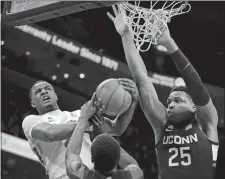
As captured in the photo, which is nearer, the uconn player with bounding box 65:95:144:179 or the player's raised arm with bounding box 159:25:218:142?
the uconn player with bounding box 65:95:144:179

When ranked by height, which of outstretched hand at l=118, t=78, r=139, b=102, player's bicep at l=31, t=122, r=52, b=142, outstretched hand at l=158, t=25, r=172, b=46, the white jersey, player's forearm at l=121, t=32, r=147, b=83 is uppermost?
outstretched hand at l=158, t=25, r=172, b=46

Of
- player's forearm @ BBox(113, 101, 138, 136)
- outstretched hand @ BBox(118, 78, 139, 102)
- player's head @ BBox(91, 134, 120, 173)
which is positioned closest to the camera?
player's head @ BBox(91, 134, 120, 173)

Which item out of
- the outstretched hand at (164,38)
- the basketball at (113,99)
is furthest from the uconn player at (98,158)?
the outstretched hand at (164,38)

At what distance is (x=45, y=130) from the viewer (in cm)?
353

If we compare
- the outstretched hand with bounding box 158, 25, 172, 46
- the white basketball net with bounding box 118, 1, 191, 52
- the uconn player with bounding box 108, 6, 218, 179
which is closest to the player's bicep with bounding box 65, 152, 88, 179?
the uconn player with bounding box 108, 6, 218, 179

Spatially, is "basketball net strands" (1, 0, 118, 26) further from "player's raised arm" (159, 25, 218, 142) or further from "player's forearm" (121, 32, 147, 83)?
"player's raised arm" (159, 25, 218, 142)

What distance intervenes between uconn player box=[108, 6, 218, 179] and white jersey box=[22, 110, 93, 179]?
528mm

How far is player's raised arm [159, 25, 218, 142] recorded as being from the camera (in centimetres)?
351

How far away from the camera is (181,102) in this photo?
3646 mm

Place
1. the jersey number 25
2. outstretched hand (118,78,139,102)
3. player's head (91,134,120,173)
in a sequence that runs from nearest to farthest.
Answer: player's head (91,134,120,173) < outstretched hand (118,78,139,102) < the jersey number 25

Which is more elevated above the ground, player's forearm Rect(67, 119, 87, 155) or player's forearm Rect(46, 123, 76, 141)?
player's forearm Rect(67, 119, 87, 155)

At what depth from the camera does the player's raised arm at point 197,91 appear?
11.5 ft

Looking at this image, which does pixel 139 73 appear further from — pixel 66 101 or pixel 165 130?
pixel 66 101

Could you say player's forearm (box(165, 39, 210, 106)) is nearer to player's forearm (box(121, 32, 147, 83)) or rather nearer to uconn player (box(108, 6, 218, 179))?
uconn player (box(108, 6, 218, 179))
